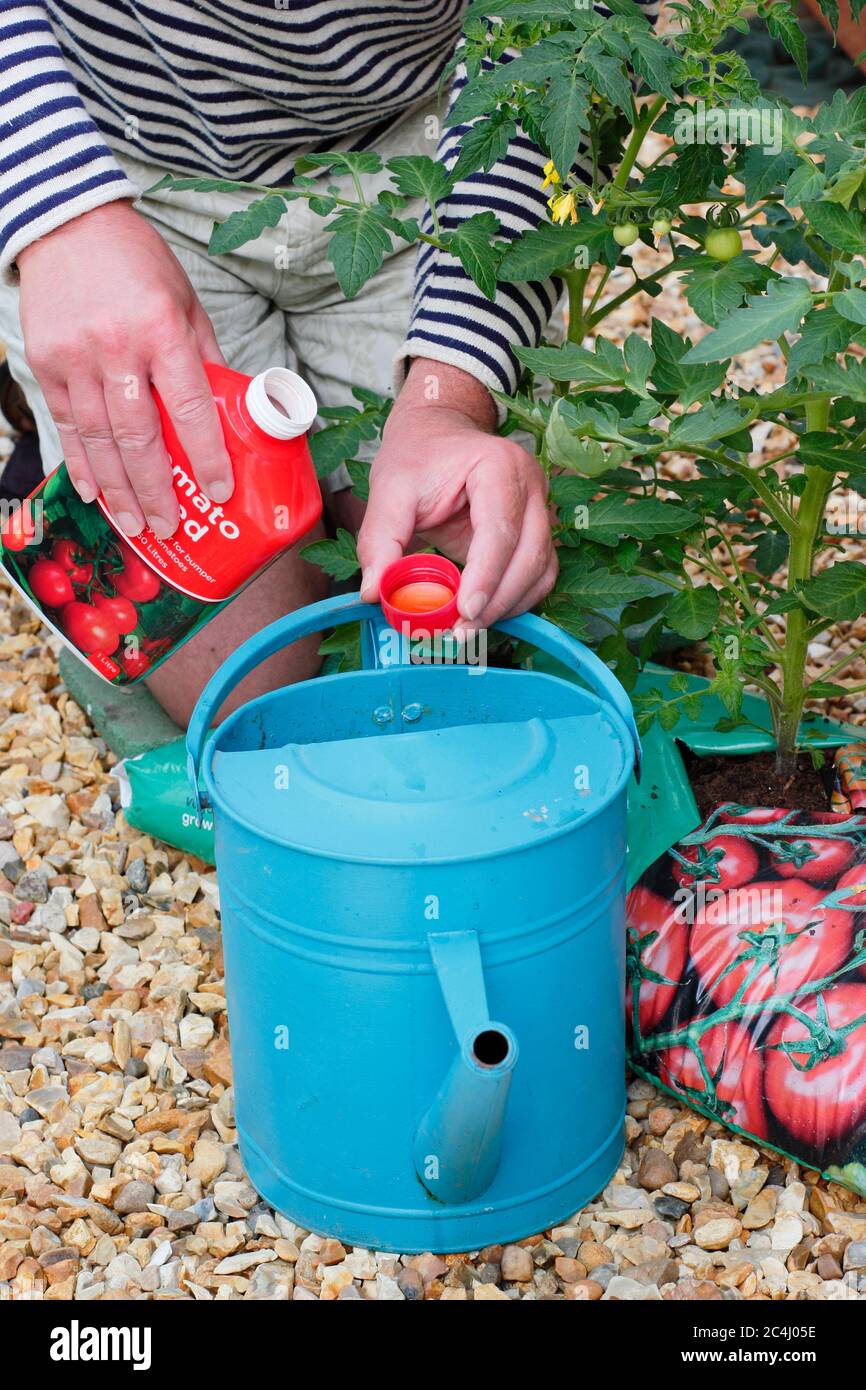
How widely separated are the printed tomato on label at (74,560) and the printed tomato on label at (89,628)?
0.03 metres

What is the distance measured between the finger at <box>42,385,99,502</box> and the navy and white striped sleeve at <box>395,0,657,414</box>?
336 mm

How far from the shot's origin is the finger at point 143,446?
1.21 metres

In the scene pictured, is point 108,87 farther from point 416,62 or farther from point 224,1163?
point 224,1163

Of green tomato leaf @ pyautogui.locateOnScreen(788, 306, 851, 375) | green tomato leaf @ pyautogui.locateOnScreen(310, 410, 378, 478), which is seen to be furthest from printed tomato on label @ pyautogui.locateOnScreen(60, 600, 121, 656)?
green tomato leaf @ pyautogui.locateOnScreen(788, 306, 851, 375)

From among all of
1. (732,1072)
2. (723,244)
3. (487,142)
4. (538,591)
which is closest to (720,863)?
(732,1072)

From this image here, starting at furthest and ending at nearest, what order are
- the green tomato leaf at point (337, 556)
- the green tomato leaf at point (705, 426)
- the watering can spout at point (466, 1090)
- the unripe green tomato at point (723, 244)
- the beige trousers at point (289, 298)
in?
the beige trousers at point (289, 298) → the green tomato leaf at point (337, 556) → the unripe green tomato at point (723, 244) → the green tomato leaf at point (705, 426) → the watering can spout at point (466, 1090)

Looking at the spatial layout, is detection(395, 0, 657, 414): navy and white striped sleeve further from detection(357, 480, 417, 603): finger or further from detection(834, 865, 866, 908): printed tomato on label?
detection(834, 865, 866, 908): printed tomato on label

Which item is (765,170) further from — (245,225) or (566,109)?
(245,225)

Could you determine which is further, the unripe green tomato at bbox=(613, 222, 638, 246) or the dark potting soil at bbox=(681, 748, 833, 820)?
the dark potting soil at bbox=(681, 748, 833, 820)

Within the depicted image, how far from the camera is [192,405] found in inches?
46.9

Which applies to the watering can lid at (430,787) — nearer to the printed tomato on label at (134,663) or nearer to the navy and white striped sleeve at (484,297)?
the printed tomato on label at (134,663)

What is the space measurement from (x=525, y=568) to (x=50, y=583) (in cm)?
49

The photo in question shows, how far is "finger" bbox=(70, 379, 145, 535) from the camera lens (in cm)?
123

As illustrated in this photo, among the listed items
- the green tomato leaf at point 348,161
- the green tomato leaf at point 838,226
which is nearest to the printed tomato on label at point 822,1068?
the green tomato leaf at point 838,226
